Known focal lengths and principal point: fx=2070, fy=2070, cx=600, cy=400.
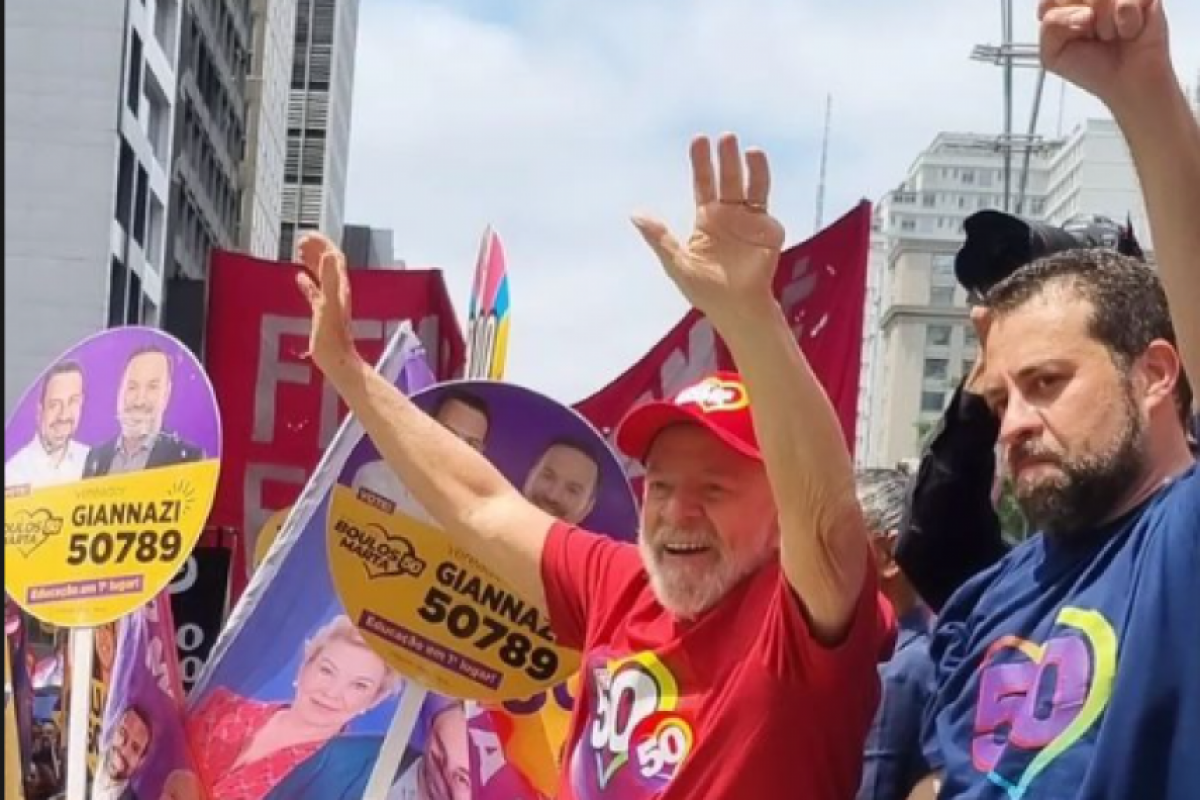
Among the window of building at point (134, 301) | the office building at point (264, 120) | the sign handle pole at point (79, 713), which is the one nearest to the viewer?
the sign handle pole at point (79, 713)

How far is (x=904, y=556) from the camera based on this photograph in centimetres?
302

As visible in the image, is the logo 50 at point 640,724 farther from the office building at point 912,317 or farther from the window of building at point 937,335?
the window of building at point 937,335

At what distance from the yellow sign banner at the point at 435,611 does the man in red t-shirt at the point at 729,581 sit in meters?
1.17

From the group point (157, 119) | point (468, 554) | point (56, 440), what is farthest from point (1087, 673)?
point (157, 119)

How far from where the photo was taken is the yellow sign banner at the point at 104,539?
5203 mm

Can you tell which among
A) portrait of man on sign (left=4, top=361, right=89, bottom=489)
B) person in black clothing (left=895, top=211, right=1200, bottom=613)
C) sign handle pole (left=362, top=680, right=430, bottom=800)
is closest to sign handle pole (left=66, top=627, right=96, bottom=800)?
portrait of man on sign (left=4, top=361, right=89, bottom=489)

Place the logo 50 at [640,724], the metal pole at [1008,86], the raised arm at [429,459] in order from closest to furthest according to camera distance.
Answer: the logo 50 at [640,724] < the raised arm at [429,459] < the metal pole at [1008,86]

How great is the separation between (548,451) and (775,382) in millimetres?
2166

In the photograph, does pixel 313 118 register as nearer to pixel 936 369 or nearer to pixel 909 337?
pixel 909 337

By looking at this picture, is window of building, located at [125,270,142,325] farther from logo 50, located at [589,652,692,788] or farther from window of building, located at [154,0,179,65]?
logo 50, located at [589,652,692,788]

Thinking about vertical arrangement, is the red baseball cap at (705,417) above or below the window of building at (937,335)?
below

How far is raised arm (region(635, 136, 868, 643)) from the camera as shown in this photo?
2.56 meters

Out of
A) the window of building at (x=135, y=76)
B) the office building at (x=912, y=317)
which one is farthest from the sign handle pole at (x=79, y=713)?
the office building at (x=912, y=317)

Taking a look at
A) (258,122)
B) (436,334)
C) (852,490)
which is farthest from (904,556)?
(258,122)
